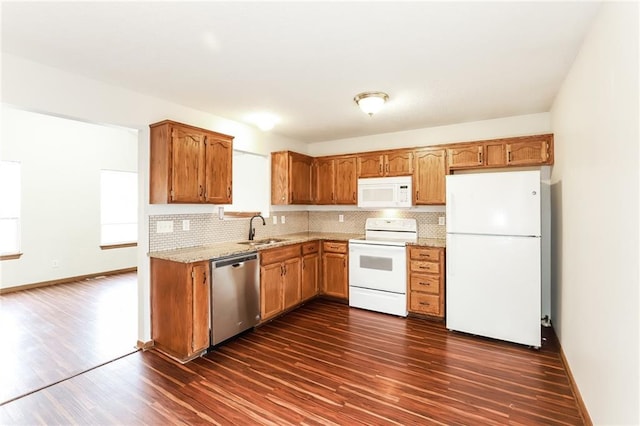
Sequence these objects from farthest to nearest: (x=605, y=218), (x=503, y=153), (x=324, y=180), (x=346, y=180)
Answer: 1. (x=324, y=180)
2. (x=346, y=180)
3. (x=503, y=153)
4. (x=605, y=218)

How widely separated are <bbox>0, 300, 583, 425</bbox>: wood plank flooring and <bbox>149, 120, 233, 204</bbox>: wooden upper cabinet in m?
1.58

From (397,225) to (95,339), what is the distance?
12.8 feet

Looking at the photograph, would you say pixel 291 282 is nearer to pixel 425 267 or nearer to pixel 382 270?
pixel 382 270

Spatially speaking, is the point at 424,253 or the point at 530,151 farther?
the point at 424,253

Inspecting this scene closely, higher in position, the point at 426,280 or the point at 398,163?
the point at 398,163

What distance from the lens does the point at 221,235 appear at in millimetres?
3963

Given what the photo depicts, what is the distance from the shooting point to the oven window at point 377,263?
13.1 feet

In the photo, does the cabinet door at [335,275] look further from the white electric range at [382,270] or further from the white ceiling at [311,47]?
the white ceiling at [311,47]

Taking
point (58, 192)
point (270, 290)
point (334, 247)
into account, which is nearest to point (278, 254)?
point (270, 290)

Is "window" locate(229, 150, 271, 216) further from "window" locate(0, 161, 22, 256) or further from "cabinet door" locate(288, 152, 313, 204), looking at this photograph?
"window" locate(0, 161, 22, 256)

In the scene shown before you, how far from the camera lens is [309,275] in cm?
443

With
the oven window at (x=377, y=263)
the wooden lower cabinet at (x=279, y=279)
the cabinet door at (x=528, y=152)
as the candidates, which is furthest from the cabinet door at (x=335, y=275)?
the cabinet door at (x=528, y=152)

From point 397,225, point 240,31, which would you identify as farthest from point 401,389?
point 240,31

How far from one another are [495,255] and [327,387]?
214cm
